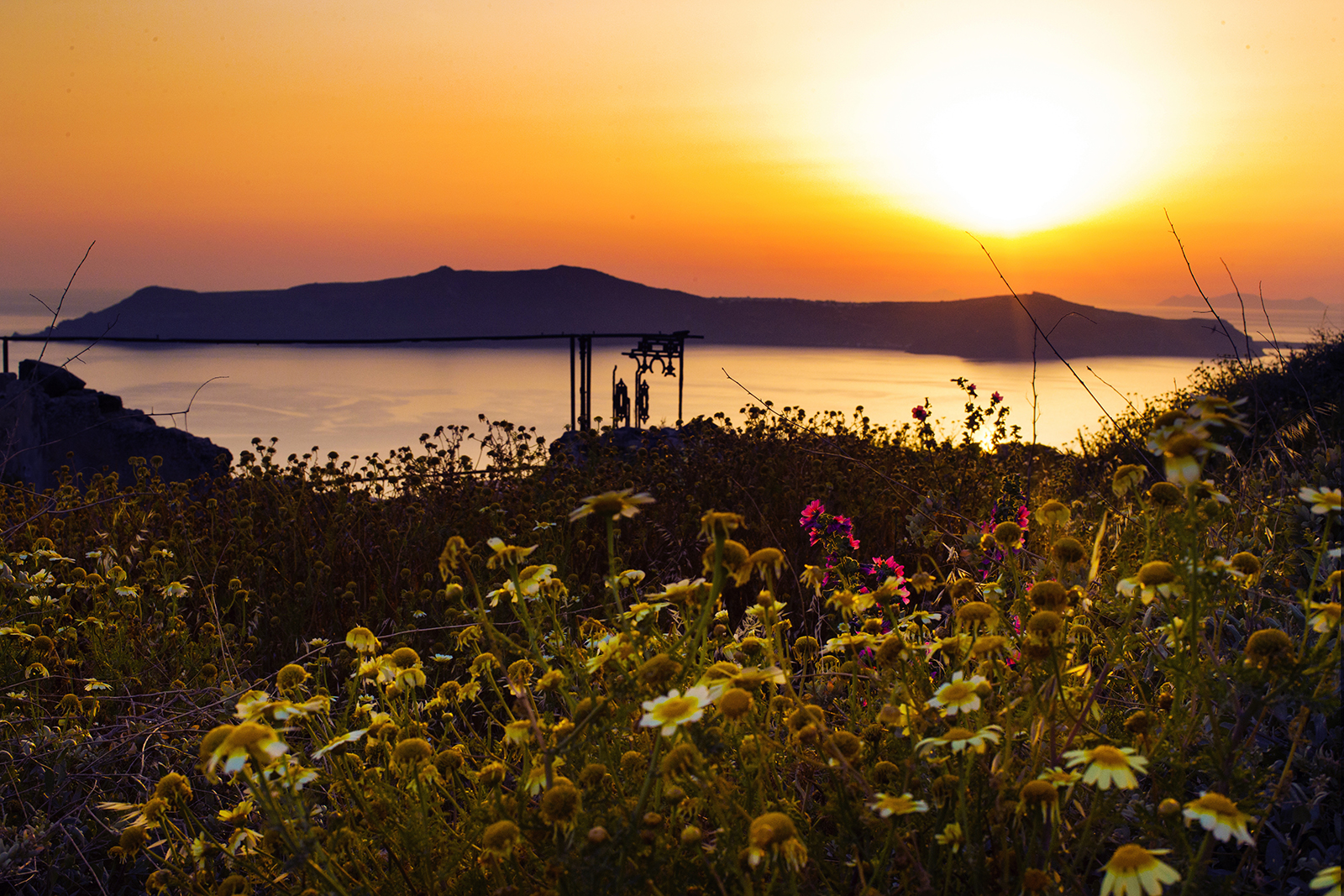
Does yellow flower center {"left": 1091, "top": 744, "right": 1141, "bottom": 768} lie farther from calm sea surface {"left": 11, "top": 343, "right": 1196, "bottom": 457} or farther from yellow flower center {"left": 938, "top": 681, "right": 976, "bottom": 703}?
calm sea surface {"left": 11, "top": 343, "right": 1196, "bottom": 457}

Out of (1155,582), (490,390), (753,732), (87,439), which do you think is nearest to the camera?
(1155,582)

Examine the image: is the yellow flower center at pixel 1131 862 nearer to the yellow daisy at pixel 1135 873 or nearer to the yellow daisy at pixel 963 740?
the yellow daisy at pixel 1135 873

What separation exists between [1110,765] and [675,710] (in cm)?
61

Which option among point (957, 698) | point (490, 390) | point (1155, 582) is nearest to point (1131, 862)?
point (957, 698)

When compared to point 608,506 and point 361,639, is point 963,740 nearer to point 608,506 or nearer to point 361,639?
point 608,506

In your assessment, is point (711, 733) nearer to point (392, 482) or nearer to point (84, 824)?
point (84, 824)

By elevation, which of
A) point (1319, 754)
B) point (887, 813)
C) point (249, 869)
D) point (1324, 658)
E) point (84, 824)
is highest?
point (1324, 658)

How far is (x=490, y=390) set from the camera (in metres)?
26.5

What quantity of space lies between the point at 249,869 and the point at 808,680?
1.46m

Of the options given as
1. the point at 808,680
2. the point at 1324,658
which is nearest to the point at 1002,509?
the point at 808,680

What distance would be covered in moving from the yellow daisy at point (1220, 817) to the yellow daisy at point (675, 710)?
63 centimetres

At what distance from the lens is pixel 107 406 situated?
8062 millimetres

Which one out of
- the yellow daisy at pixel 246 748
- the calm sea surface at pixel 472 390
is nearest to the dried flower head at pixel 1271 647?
the yellow daisy at pixel 246 748

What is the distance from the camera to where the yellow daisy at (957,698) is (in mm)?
1335
